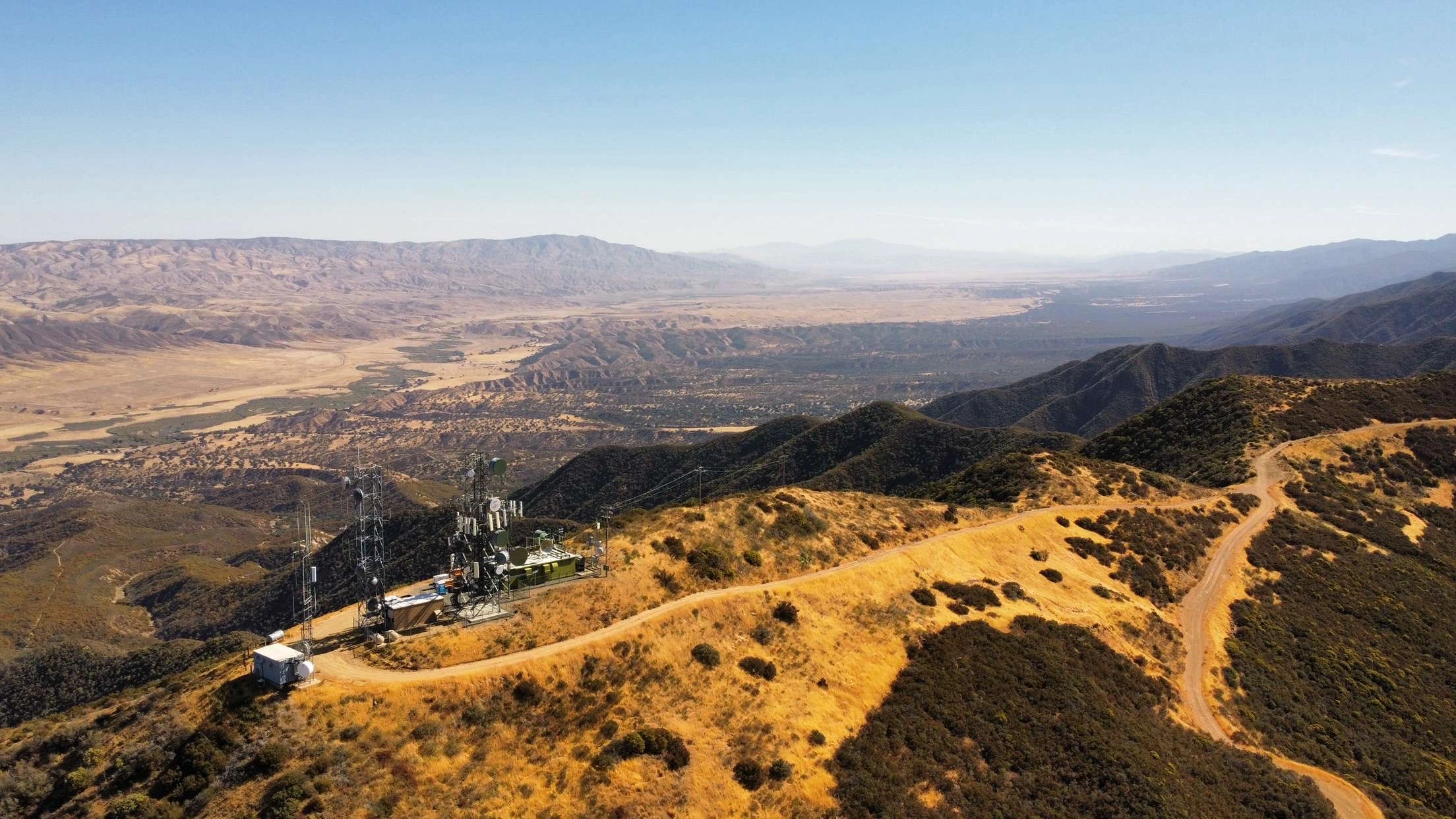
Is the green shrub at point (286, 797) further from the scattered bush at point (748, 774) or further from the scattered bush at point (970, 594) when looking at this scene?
the scattered bush at point (970, 594)

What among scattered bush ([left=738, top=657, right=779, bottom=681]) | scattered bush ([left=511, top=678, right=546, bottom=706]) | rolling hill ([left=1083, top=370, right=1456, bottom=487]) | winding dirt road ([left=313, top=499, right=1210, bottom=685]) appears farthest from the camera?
rolling hill ([left=1083, top=370, right=1456, bottom=487])

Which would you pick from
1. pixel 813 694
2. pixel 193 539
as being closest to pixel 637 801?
pixel 813 694

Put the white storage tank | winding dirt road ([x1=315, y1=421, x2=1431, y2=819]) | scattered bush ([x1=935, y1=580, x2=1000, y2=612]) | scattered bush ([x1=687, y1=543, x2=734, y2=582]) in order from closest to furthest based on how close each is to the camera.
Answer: the white storage tank → winding dirt road ([x1=315, y1=421, x2=1431, y2=819]) → scattered bush ([x1=687, y1=543, x2=734, y2=582]) → scattered bush ([x1=935, y1=580, x2=1000, y2=612])

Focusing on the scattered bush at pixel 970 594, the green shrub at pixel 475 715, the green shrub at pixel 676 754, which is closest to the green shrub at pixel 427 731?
the green shrub at pixel 475 715

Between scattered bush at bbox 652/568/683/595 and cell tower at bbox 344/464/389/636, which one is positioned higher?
cell tower at bbox 344/464/389/636

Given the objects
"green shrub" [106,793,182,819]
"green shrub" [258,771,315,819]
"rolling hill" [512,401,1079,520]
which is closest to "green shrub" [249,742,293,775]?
"green shrub" [258,771,315,819]

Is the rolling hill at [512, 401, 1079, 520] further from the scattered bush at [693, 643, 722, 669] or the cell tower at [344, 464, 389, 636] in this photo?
the cell tower at [344, 464, 389, 636]

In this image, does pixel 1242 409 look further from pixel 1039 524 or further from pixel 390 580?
pixel 390 580

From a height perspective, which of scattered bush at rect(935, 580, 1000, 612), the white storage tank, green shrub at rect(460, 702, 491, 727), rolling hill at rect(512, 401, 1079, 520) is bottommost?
rolling hill at rect(512, 401, 1079, 520)
